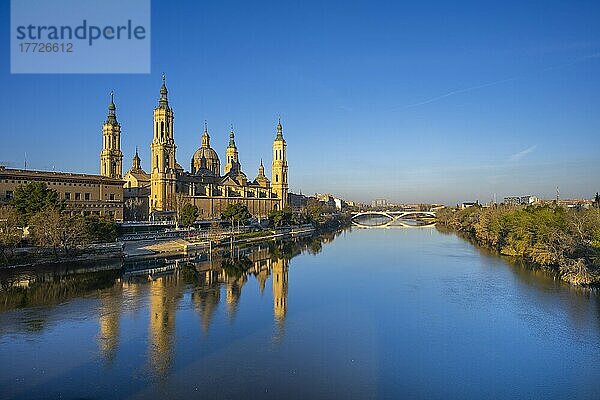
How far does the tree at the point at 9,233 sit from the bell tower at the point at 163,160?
18.6 m

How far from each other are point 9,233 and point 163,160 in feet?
68.6

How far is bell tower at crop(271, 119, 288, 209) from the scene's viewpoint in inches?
2004

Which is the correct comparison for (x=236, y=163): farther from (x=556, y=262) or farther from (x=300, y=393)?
(x=300, y=393)

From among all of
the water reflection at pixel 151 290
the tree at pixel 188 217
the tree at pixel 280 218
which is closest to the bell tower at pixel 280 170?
the tree at pixel 280 218

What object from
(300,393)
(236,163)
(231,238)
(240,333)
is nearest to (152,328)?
(240,333)

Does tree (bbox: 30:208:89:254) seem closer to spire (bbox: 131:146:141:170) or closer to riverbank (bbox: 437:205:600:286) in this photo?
riverbank (bbox: 437:205:600:286)

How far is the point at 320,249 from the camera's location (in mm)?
26641

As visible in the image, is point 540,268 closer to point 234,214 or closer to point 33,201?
point 33,201

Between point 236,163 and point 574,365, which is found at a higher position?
point 236,163

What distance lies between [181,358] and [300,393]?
2225 millimetres

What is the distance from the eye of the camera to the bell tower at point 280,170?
5091 cm

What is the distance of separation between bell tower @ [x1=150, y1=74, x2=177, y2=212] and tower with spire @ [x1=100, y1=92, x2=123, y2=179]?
7.90 ft

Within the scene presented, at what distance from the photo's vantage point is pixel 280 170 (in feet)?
168

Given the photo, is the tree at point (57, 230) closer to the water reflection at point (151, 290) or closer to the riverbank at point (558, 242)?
the water reflection at point (151, 290)
